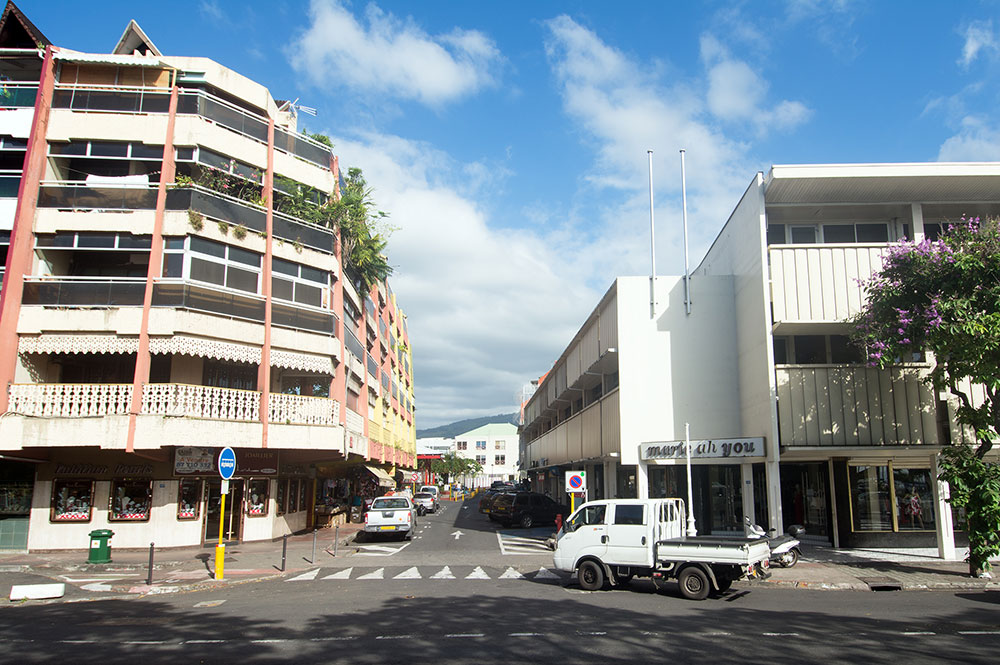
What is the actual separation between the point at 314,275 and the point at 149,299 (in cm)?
628

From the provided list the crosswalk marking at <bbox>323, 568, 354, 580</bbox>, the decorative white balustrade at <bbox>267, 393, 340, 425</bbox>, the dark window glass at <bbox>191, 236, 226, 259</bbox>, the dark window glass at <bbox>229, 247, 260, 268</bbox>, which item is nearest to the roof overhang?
the decorative white balustrade at <bbox>267, 393, 340, 425</bbox>

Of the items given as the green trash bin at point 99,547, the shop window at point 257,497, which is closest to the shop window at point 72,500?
Answer: the green trash bin at point 99,547

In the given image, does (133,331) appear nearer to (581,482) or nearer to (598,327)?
(581,482)

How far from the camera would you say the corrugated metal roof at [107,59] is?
2473cm

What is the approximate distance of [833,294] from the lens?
22234mm

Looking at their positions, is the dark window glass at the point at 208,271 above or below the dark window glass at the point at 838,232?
below

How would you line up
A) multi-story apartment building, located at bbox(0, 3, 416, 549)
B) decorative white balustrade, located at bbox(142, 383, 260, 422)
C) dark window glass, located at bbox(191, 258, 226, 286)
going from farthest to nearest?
1. dark window glass, located at bbox(191, 258, 226, 286)
2. multi-story apartment building, located at bbox(0, 3, 416, 549)
3. decorative white balustrade, located at bbox(142, 383, 260, 422)

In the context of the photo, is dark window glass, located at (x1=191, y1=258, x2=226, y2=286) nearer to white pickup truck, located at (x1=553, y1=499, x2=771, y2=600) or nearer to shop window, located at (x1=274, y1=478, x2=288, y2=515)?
shop window, located at (x1=274, y1=478, x2=288, y2=515)

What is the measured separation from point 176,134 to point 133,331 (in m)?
7.39

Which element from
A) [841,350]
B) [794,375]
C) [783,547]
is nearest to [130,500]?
[783,547]

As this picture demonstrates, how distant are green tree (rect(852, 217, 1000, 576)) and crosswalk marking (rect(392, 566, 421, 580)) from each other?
1337cm

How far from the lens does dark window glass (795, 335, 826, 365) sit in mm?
23938

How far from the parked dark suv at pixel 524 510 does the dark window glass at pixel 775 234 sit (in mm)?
17252

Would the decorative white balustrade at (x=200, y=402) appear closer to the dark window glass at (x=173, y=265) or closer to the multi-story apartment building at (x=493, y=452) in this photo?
the dark window glass at (x=173, y=265)
